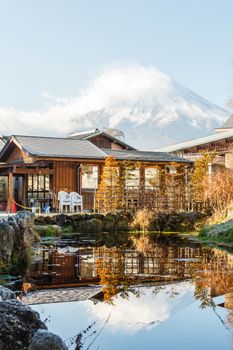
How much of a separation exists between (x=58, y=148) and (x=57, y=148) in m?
0.05

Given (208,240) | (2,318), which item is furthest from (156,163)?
(2,318)

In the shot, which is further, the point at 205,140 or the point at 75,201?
the point at 205,140

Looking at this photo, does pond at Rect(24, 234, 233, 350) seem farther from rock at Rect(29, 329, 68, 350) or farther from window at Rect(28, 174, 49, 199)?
window at Rect(28, 174, 49, 199)

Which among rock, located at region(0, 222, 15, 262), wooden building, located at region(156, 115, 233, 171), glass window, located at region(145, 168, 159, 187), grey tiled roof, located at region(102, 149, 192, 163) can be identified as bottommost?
rock, located at region(0, 222, 15, 262)

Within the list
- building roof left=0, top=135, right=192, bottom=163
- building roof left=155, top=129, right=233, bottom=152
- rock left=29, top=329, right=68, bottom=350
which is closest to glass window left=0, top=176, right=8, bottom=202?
building roof left=0, top=135, right=192, bottom=163

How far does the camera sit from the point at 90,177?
25.8 m

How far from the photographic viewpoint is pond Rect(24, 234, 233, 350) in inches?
237

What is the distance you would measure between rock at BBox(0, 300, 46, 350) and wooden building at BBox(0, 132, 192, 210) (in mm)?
17937

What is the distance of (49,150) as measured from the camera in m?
24.4

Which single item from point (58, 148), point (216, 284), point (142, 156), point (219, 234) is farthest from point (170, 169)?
point (216, 284)

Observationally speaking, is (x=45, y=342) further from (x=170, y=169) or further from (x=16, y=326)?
(x=170, y=169)

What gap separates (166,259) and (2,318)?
26.0 feet

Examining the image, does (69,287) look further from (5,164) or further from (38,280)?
(5,164)

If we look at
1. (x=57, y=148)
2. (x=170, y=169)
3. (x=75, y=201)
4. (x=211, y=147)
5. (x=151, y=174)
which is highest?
(x=211, y=147)
